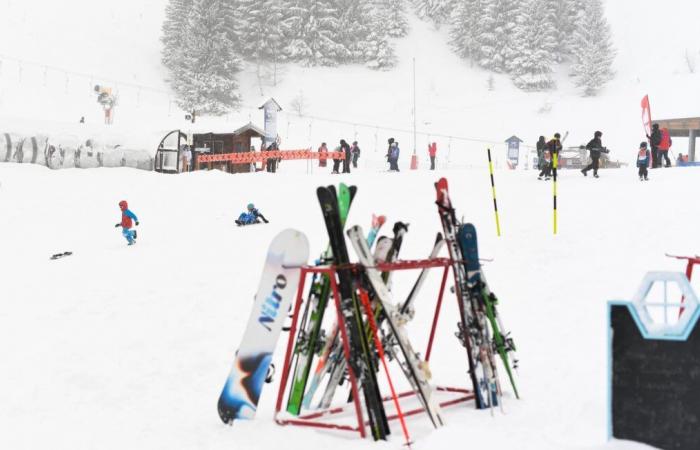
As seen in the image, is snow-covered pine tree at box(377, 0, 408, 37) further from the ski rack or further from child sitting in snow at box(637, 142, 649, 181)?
the ski rack

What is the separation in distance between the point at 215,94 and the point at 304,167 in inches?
1168

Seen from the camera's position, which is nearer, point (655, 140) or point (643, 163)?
point (643, 163)

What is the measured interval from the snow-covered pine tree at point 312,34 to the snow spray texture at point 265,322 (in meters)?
72.3

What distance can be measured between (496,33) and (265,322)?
7521 centimetres

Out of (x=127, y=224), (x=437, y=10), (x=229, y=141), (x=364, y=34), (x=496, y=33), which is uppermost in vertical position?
(x=437, y=10)

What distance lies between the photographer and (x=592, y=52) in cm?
7106

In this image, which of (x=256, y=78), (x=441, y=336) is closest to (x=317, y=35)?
(x=256, y=78)

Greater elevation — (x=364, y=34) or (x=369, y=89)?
(x=364, y=34)

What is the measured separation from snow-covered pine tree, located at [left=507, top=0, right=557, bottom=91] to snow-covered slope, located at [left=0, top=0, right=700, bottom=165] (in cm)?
180

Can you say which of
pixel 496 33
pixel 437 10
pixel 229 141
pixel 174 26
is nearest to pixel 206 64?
pixel 174 26

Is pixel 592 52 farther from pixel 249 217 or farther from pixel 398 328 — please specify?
pixel 398 328

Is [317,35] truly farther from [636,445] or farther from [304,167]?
[636,445]

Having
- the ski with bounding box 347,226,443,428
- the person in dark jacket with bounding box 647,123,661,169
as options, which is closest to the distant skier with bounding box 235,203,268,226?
the ski with bounding box 347,226,443,428

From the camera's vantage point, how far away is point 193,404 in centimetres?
735
